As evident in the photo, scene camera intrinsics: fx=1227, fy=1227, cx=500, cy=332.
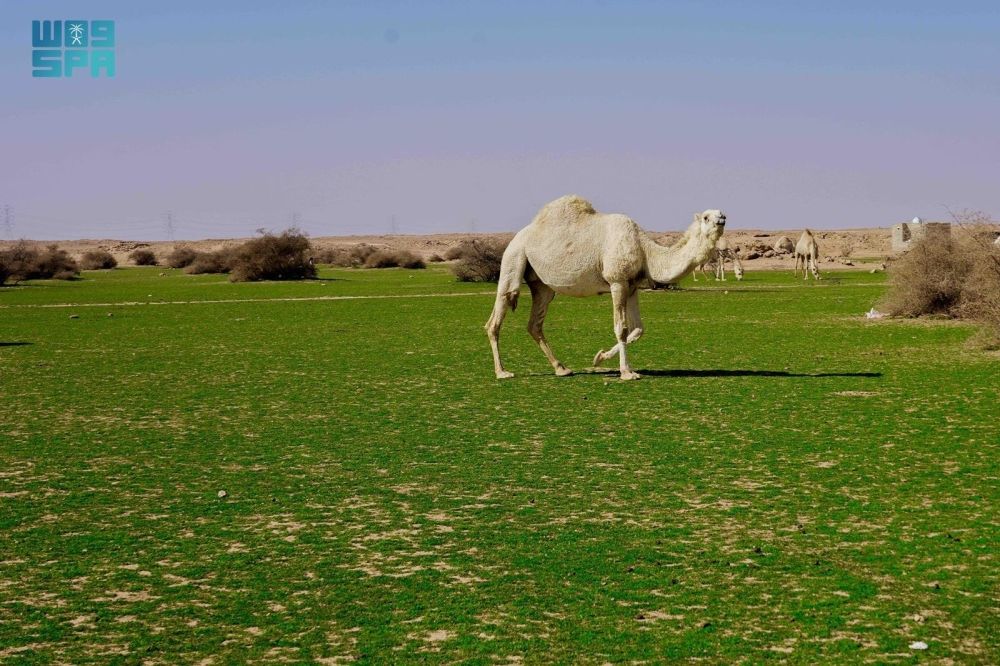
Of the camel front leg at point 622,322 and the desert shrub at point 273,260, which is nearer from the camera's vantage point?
the camel front leg at point 622,322

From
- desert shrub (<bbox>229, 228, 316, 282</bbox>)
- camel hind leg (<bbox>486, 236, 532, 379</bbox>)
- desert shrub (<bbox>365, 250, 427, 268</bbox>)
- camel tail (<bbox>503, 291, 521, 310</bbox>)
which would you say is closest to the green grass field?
camel hind leg (<bbox>486, 236, 532, 379</bbox>)

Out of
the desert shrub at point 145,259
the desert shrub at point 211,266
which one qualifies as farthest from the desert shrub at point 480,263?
the desert shrub at point 145,259

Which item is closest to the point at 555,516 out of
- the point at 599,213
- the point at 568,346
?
the point at 599,213

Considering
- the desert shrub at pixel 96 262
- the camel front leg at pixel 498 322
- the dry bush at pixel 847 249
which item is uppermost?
the dry bush at pixel 847 249

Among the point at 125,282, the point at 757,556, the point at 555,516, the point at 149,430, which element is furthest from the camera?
the point at 125,282

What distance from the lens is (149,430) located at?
41.7ft

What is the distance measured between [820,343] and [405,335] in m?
8.02

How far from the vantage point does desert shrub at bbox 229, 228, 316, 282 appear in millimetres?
57531

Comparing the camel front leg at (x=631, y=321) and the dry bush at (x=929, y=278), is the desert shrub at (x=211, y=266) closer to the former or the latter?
the dry bush at (x=929, y=278)

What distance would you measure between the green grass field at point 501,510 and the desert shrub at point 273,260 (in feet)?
128

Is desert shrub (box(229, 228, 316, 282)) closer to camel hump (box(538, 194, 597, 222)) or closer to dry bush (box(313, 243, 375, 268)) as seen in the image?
dry bush (box(313, 243, 375, 268))

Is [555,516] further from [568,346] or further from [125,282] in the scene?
[125,282]

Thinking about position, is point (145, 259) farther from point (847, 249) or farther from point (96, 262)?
point (847, 249)

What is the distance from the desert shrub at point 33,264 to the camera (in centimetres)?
5645
